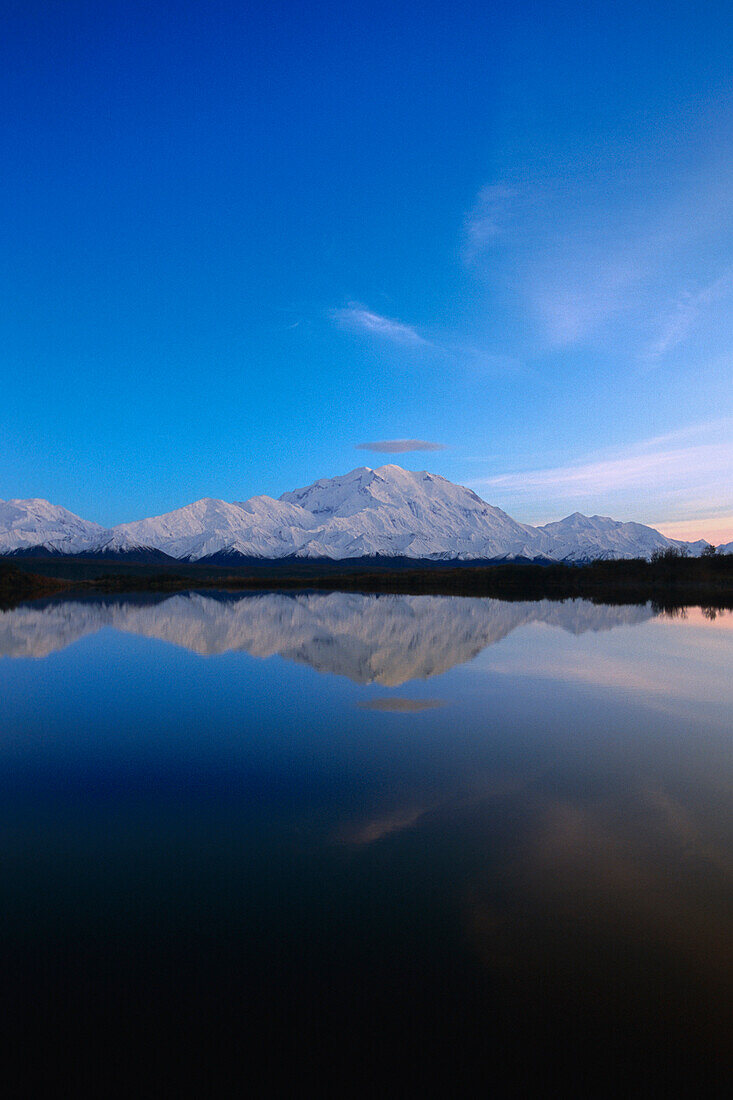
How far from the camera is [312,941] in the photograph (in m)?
6.45

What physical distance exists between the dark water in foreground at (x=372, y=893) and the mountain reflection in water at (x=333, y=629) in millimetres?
8201

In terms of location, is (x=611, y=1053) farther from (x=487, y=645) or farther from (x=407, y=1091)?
(x=487, y=645)

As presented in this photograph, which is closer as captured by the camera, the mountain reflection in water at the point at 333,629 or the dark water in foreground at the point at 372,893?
the dark water in foreground at the point at 372,893

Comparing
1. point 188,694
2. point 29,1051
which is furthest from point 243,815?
point 188,694

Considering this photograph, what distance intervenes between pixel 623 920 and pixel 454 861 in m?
2.20

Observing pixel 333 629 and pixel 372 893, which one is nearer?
pixel 372 893

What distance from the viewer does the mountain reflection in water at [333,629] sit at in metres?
26.2

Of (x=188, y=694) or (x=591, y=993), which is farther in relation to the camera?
(x=188, y=694)

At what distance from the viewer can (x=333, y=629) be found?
38.3 m

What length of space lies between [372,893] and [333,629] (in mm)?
31053

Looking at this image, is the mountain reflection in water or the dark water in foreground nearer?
the dark water in foreground

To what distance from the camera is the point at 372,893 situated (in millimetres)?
7352

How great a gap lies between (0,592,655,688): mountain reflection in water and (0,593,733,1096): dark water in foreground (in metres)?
8.20

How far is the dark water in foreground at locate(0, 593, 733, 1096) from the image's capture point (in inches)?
203
